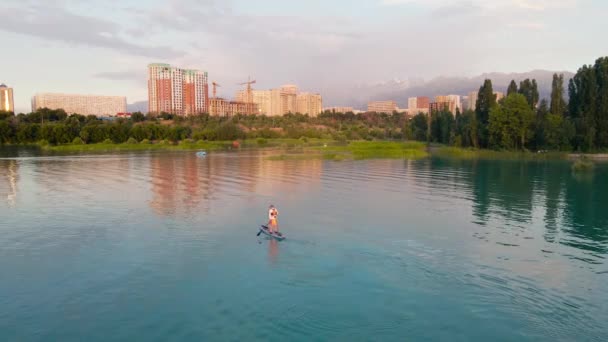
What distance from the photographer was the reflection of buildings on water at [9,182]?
45.9m

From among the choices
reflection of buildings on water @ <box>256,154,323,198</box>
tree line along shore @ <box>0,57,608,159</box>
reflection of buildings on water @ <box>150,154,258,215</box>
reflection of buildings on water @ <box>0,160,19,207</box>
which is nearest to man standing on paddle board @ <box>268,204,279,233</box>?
reflection of buildings on water @ <box>150,154,258,215</box>

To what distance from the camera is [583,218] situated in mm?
35500

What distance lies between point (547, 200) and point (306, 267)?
32.8 meters

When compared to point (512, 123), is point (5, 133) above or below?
below

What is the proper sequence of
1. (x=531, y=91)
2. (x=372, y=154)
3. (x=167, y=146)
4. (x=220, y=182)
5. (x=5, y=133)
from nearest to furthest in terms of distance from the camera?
Answer: 1. (x=220, y=182)
2. (x=372, y=154)
3. (x=531, y=91)
4. (x=167, y=146)
5. (x=5, y=133)

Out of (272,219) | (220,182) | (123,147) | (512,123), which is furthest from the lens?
(123,147)

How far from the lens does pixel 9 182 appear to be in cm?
5866

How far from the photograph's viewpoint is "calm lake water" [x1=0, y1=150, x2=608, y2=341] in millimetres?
16562

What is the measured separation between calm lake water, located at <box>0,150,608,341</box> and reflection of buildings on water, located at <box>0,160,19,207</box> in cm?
99

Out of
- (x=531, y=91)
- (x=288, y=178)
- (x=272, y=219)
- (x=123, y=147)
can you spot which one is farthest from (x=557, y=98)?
(x=123, y=147)

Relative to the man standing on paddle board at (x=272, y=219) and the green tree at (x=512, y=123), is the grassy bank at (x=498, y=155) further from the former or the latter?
the man standing on paddle board at (x=272, y=219)

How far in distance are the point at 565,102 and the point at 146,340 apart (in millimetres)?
128040

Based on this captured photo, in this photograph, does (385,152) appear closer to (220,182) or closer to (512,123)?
(512,123)

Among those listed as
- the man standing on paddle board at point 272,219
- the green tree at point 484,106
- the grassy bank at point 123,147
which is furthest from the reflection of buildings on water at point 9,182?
the green tree at point 484,106
